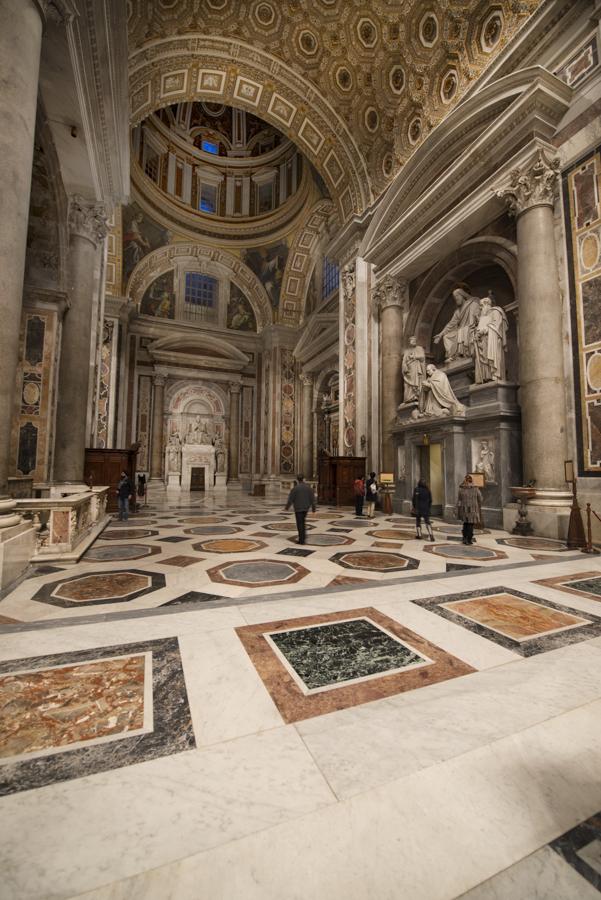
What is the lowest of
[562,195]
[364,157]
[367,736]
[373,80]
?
[367,736]

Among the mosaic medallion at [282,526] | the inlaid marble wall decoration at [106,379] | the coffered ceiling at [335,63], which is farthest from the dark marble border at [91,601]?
the inlaid marble wall decoration at [106,379]

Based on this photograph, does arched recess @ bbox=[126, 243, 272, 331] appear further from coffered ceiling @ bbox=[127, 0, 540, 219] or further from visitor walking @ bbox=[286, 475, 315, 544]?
visitor walking @ bbox=[286, 475, 315, 544]

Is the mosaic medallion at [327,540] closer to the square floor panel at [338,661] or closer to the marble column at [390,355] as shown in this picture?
the square floor panel at [338,661]

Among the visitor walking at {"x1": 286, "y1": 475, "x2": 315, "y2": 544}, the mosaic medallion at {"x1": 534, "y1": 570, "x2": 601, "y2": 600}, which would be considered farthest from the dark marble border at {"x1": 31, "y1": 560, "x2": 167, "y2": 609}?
the mosaic medallion at {"x1": 534, "y1": 570, "x2": 601, "y2": 600}

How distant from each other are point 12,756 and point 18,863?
57 cm

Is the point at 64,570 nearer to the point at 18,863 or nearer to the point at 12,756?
the point at 12,756

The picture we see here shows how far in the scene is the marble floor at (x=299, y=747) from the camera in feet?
3.36

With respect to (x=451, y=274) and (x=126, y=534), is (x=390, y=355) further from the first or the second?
(x=126, y=534)

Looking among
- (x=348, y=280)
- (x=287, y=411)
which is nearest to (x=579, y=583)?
(x=348, y=280)

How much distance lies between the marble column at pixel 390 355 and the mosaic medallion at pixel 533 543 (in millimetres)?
5572

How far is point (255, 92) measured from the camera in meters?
13.4

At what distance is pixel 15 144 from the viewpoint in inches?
156

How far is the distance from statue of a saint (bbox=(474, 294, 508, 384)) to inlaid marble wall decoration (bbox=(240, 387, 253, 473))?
56.6 ft

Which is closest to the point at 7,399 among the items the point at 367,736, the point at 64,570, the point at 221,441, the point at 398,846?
the point at 64,570
